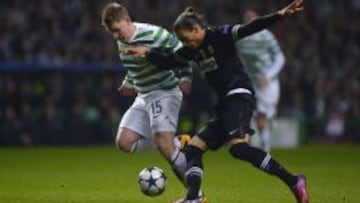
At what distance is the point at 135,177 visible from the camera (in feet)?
50.0

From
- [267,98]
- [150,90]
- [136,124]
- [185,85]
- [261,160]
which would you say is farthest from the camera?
[267,98]

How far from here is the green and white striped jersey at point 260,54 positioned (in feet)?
61.9

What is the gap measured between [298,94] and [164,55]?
1562 centimetres

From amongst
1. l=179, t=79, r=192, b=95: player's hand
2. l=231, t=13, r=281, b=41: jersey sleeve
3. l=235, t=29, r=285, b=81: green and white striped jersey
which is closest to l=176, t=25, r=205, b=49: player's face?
l=231, t=13, r=281, b=41: jersey sleeve

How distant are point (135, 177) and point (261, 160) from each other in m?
5.11

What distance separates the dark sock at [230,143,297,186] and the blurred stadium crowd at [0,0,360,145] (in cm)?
1456

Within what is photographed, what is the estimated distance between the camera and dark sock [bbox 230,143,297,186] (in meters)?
10.4

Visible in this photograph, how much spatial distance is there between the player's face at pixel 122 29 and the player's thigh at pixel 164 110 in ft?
2.54

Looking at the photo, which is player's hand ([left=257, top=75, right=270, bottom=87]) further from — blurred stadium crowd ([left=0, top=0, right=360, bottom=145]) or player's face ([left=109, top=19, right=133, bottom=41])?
player's face ([left=109, top=19, right=133, bottom=41])

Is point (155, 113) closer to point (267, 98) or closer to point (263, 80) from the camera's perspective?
point (263, 80)

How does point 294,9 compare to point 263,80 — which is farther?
point 263,80

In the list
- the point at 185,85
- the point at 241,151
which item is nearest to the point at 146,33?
the point at 185,85

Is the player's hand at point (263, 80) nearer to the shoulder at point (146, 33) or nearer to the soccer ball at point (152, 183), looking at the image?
the shoulder at point (146, 33)

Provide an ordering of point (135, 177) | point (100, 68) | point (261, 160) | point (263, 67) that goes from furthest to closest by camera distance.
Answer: point (100, 68)
point (263, 67)
point (135, 177)
point (261, 160)
